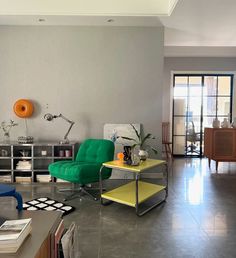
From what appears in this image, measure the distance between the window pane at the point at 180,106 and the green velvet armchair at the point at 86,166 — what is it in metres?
3.79

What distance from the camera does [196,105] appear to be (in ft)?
24.1

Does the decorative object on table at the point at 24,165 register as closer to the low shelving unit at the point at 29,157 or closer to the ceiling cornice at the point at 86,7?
the low shelving unit at the point at 29,157

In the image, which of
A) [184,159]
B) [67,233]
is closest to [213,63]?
[184,159]

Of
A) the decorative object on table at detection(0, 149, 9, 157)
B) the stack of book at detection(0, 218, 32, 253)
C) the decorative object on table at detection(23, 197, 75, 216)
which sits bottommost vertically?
the decorative object on table at detection(23, 197, 75, 216)

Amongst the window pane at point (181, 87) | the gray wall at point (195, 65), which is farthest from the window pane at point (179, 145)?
the window pane at point (181, 87)

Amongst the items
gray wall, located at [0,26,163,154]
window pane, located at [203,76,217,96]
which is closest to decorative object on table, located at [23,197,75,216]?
gray wall, located at [0,26,163,154]

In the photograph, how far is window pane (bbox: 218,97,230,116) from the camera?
7.39 metres

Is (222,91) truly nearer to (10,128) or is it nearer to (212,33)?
(212,33)

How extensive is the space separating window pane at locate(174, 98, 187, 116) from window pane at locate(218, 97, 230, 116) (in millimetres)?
964

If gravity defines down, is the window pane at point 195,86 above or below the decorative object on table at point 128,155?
above

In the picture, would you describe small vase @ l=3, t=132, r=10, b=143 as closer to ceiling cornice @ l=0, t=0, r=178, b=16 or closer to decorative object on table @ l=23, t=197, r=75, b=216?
decorative object on table @ l=23, t=197, r=75, b=216

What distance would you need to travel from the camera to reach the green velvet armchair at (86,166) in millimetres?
3561

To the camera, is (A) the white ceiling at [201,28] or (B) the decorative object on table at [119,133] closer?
(A) the white ceiling at [201,28]

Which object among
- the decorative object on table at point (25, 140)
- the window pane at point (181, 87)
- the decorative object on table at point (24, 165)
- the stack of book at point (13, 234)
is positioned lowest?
the decorative object on table at point (24, 165)
